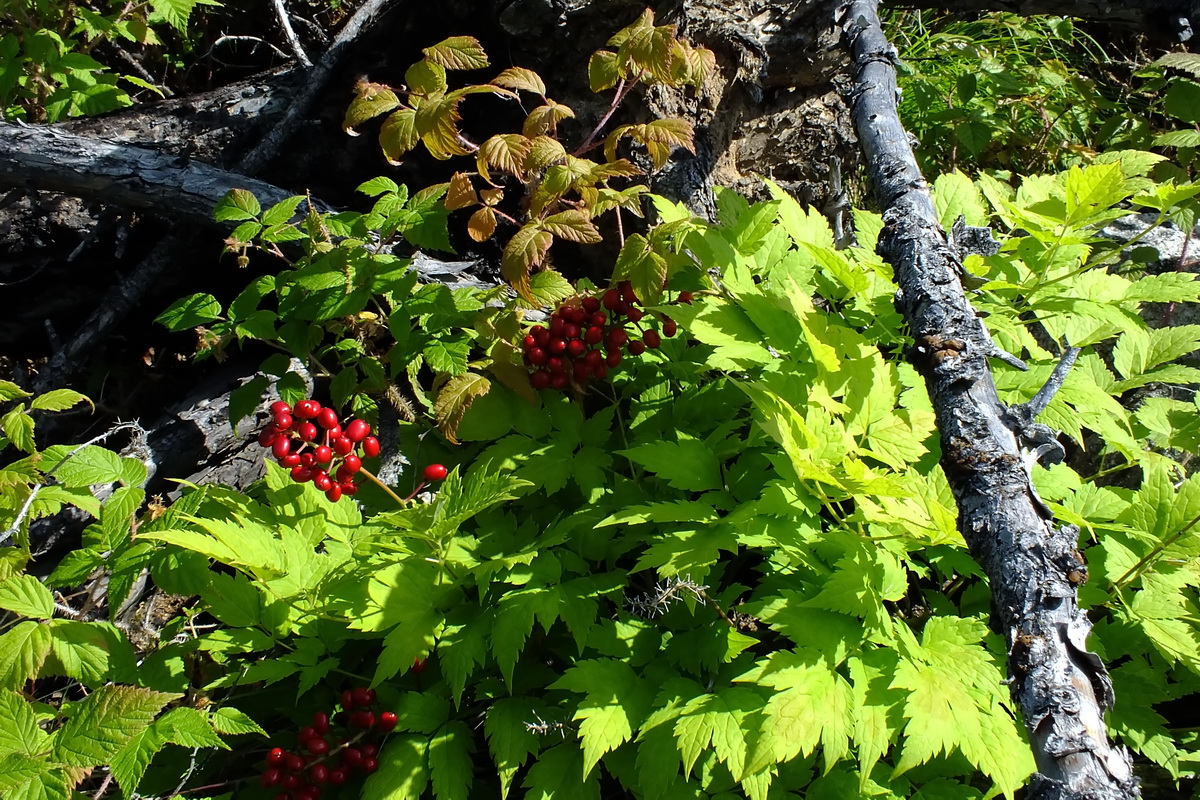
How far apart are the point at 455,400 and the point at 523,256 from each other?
0.43 m

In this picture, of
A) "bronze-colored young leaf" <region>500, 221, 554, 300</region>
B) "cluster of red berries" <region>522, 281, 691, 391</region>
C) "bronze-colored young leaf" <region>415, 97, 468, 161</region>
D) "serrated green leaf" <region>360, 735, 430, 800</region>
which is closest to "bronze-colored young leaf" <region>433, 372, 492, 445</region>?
"cluster of red berries" <region>522, 281, 691, 391</region>

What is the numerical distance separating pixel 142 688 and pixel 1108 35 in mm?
5861

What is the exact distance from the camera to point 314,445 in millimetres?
1978

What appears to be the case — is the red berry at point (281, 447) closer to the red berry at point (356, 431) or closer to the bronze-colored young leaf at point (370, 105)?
the red berry at point (356, 431)

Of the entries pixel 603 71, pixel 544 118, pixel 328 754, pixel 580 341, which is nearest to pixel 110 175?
pixel 544 118

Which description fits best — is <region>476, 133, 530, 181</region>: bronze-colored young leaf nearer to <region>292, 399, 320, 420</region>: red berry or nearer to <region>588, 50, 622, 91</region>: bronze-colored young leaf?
<region>588, 50, 622, 91</region>: bronze-colored young leaf

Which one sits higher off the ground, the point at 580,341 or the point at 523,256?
the point at 523,256

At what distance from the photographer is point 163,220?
368 centimetres

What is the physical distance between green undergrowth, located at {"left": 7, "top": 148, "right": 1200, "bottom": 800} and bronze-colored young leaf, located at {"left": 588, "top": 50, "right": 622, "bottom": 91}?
466 mm

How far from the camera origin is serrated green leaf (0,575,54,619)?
1.84 m

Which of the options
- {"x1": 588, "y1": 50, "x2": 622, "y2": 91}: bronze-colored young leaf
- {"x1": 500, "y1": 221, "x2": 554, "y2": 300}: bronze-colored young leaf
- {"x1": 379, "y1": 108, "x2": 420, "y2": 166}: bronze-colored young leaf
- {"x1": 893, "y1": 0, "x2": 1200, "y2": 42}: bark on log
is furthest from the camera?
{"x1": 893, "y1": 0, "x2": 1200, "y2": 42}: bark on log

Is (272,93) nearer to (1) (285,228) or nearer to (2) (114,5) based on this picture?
(2) (114,5)

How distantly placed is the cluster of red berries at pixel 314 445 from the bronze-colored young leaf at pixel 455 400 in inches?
8.5

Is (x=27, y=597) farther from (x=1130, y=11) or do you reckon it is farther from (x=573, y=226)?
(x=1130, y=11)
